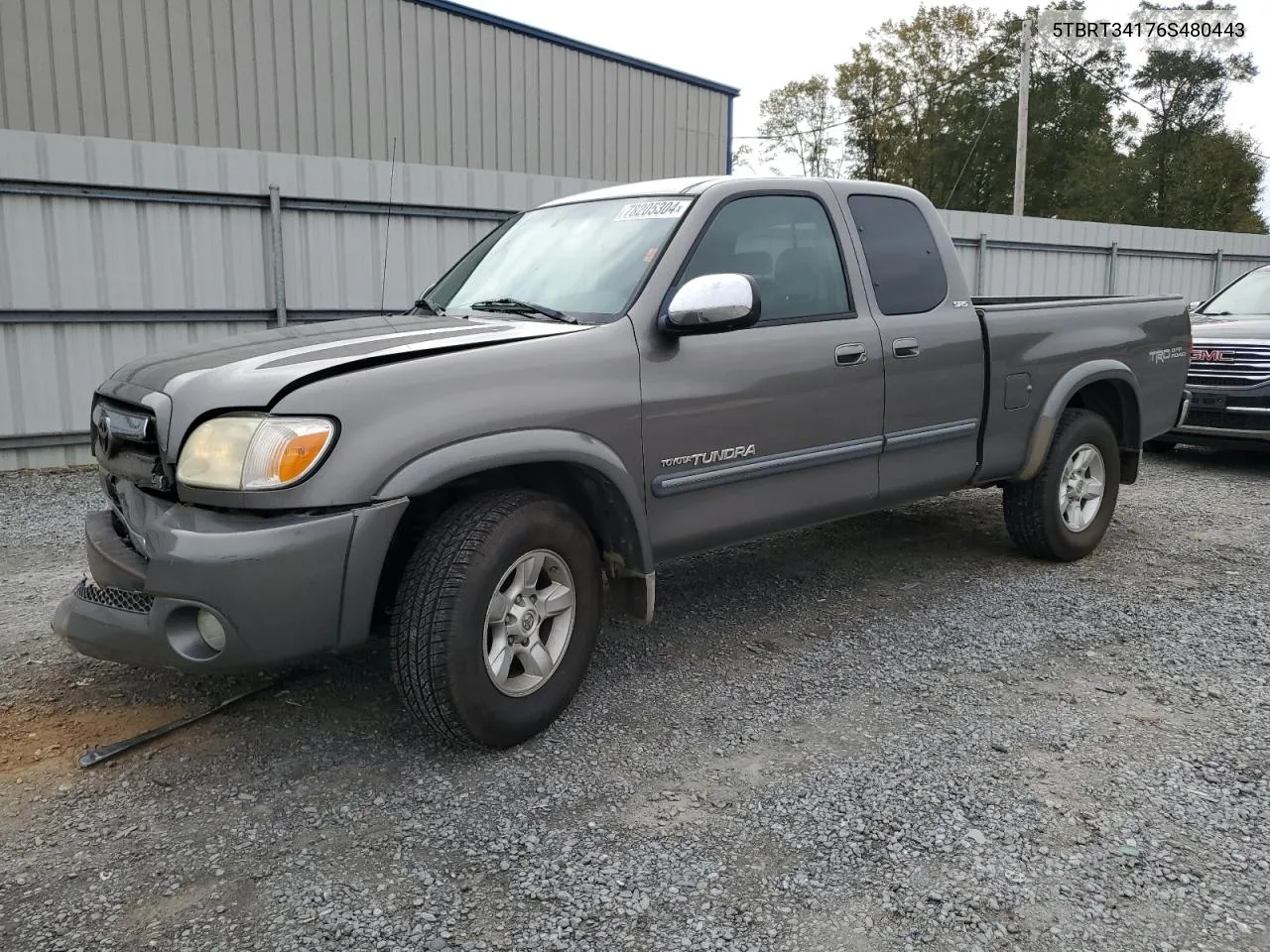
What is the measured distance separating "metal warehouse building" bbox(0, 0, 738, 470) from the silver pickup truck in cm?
199

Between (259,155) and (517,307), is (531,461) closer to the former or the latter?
(517,307)

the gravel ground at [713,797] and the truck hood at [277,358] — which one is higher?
the truck hood at [277,358]

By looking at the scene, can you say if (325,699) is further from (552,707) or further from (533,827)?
(533,827)

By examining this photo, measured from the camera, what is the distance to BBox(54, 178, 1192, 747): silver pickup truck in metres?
2.84

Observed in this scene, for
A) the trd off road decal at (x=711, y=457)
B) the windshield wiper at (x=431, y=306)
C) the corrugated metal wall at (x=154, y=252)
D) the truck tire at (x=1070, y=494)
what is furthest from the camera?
the corrugated metal wall at (x=154, y=252)

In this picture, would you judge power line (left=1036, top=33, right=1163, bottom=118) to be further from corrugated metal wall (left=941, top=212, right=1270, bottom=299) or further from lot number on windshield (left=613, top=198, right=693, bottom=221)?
lot number on windshield (left=613, top=198, right=693, bottom=221)

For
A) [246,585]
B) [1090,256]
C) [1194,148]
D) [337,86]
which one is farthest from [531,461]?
[1194,148]

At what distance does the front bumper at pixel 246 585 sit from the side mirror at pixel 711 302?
1201 mm

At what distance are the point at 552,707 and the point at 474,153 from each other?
12138 millimetres

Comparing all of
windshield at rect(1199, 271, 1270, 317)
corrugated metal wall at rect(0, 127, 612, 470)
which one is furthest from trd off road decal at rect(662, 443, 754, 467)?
windshield at rect(1199, 271, 1270, 317)

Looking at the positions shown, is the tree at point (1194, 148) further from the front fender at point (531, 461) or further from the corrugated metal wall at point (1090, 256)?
the front fender at point (531, 461)

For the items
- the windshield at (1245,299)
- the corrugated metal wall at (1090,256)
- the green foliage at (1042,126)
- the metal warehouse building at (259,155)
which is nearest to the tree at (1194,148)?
the green foliage at (1042,126)

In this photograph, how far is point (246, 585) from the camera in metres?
2.76

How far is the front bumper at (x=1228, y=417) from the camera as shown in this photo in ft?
26.6
